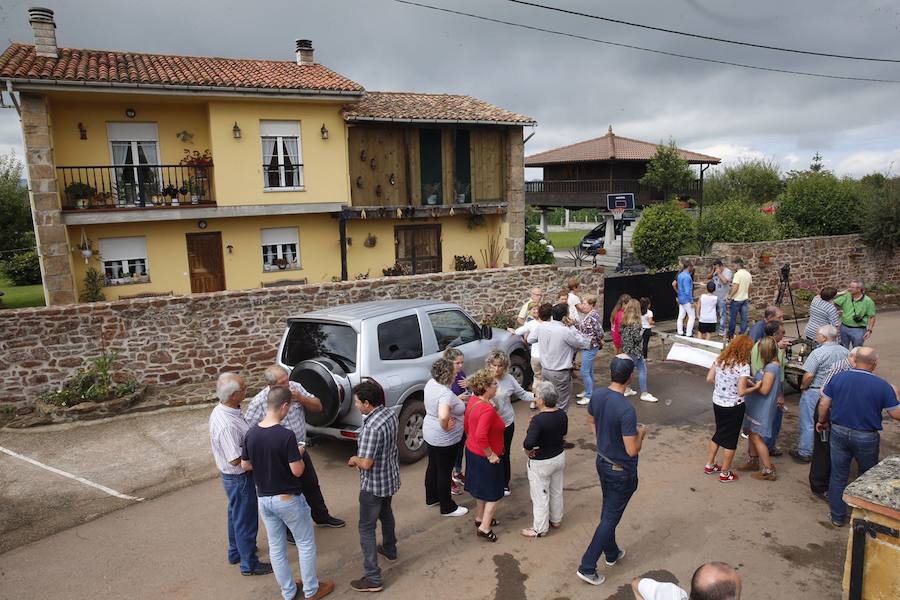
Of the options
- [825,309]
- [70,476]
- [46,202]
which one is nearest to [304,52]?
[46,202]

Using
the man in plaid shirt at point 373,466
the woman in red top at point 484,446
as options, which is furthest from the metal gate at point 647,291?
the man in plaid shirt at point 373,466

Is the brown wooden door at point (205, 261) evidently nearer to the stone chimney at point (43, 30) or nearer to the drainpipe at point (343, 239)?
the drainpipe at point (343, 239)

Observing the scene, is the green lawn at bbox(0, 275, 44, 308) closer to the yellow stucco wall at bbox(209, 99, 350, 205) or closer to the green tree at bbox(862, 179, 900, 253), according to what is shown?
the yellow stucco wall at bbox(209, 99, 350, 205)

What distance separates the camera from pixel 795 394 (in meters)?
9.73

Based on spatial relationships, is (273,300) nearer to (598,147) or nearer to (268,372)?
(268,372)

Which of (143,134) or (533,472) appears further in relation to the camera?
(143,134)

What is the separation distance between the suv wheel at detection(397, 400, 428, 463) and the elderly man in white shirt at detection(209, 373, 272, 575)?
7.33 feet

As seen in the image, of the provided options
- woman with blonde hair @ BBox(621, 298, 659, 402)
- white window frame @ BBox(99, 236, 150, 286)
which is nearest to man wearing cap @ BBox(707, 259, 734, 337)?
woman with blonde hair @ BBox(621, 298, 659, 402)

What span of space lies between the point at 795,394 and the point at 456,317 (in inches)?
233

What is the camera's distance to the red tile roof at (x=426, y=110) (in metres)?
17.7

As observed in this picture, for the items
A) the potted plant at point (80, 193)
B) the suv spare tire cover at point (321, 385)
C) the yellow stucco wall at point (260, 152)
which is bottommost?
the suv spare tire cover at point (321, 385)

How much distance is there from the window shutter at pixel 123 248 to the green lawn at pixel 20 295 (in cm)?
457

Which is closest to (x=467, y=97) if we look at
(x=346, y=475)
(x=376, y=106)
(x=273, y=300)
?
(x=376, y=106)

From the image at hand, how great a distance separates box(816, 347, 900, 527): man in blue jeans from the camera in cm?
528
